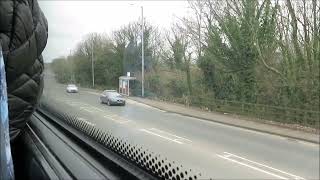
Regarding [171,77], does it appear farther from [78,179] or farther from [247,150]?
[78,179]

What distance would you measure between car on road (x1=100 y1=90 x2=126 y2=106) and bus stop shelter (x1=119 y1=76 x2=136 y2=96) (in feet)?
0.15

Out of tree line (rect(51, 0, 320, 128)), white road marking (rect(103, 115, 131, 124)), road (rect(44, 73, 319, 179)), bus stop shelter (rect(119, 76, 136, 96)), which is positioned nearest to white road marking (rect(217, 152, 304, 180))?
road (rect(44, 73, 319, 179))

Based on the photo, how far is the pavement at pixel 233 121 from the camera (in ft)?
2.12

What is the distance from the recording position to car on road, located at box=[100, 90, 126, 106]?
1362 millimetres

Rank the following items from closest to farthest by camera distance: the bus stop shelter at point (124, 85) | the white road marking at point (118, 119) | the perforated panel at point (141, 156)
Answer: the perforated panel at point (141, 156), the bus stop shelter at point (124, 85), the white road marking at point (118, 119)

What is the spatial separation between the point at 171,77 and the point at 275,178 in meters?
0.36

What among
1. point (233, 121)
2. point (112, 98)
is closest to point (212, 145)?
point (233, 121)

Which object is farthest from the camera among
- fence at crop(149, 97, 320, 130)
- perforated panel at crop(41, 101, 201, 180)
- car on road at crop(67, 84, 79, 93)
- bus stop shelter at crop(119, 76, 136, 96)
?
car on road at crop(67, 84, 79, 93)

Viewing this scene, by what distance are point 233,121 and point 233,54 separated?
0.13m

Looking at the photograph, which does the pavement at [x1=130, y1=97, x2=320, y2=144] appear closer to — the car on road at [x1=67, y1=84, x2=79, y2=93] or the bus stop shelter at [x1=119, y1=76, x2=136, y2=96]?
the bus stop shelter at [x1=119, y1=76, x2=136, y2=96]

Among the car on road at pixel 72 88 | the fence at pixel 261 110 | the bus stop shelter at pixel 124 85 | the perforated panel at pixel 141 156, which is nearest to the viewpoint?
the fence at pixel 261 110

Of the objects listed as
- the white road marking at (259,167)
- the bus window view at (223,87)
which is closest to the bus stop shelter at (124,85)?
the bus window view at (223,87)

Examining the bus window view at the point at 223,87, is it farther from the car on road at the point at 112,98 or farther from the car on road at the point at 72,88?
the car on road at the point at 72,88

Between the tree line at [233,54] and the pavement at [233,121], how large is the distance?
3 centimetres
